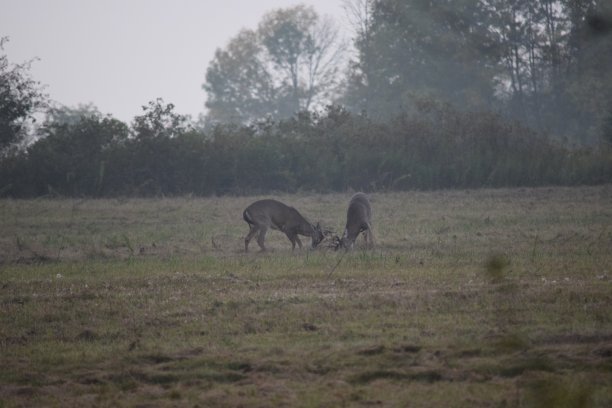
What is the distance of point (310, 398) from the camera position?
7.87 meters

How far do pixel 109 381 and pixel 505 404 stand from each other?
3.57 metres

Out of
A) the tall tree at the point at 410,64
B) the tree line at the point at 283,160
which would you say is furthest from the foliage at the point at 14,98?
the tall tree at the point at 410,64

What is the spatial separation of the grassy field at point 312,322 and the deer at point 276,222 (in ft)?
1.53

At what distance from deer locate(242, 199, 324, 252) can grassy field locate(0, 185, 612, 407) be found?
1.53 feet

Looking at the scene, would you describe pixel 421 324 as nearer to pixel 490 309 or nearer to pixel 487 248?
pixel 490 309

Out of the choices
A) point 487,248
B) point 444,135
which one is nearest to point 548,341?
point 487,248

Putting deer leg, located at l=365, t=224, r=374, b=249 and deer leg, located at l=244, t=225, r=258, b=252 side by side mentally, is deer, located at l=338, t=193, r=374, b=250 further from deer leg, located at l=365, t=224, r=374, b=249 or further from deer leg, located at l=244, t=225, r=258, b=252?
deer leg, located at l=244, t=225, r=258, b=252

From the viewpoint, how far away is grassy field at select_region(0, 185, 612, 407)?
8023 mm

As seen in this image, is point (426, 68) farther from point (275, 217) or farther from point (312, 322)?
point (312, 322)

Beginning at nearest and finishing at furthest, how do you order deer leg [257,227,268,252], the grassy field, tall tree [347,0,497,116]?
1. the grassy field
2. deer leg [257,227,268,252]
3. tall tree [347,0,497,116]

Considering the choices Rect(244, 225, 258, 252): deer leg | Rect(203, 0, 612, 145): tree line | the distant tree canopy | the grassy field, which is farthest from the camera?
the distant tree canopy

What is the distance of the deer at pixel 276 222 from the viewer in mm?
18547

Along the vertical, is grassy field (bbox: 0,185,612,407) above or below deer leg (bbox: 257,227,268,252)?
below

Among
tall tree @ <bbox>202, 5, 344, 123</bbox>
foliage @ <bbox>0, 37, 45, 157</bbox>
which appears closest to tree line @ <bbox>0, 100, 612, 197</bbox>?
foliage @ <bbox>0, 37, 45, 157</bbox>
